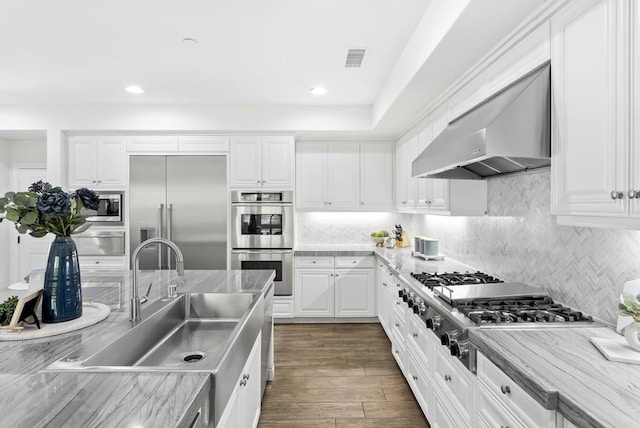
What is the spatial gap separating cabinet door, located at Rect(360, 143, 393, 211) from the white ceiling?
27.2 inches

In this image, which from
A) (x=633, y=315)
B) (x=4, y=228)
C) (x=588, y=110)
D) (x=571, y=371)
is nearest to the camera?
(x=571, y=371)

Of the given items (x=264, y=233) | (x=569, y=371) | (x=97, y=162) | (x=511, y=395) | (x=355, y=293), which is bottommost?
(x=355, y=293)

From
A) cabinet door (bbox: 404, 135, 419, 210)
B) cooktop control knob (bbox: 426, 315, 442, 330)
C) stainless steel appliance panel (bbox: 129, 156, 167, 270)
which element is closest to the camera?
cooktop control knob (bbox: 426, 315, 442, 330)

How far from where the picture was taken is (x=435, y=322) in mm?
1958

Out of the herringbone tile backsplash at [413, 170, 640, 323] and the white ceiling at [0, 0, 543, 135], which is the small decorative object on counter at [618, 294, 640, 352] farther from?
the white ceiling at [0, 0, 543, 135]

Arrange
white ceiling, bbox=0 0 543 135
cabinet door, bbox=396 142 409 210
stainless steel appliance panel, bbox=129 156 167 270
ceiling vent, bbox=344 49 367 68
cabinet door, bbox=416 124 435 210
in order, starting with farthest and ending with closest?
stainless steel appliance panel, bbox=129 156 167 270
cabinet door, bbox=396 142 409 210
cabinet door, bbox=416 124 435 210
ceiling vent, bbox=344 49 367 68
white ceiling, bbox=0 0 543 135

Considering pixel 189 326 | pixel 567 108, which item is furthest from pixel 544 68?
pixel 189 326

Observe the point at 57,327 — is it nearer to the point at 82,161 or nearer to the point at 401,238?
the point at 82,161

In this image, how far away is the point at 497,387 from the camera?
4.45ft

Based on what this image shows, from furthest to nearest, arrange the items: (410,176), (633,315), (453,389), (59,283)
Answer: (410,176) < (453,389) < (59,283) < (633,315)

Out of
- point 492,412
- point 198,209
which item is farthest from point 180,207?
point 492,412

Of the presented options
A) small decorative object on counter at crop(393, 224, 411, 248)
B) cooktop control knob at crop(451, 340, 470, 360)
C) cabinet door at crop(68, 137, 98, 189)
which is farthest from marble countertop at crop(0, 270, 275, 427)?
small decorative object on counter at crop(393, 224, 411, 248)

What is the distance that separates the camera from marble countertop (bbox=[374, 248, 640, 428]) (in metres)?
0.94

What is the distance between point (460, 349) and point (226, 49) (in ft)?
8.87
